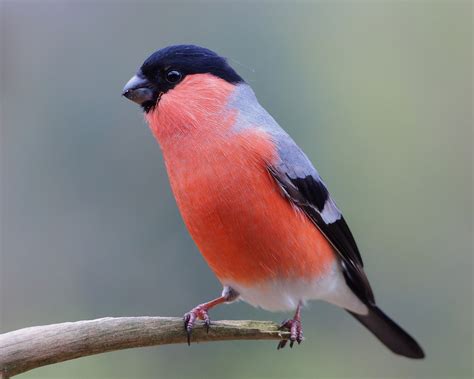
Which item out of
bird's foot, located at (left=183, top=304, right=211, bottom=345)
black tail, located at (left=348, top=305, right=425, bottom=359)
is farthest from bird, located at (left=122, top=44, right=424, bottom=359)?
black tail, located at (left=348, top=305, right=425, bottom=359)

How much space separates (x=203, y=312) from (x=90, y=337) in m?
0.40

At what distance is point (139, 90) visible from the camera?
183 cm

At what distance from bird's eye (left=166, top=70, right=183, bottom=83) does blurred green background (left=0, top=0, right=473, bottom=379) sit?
0.44 m

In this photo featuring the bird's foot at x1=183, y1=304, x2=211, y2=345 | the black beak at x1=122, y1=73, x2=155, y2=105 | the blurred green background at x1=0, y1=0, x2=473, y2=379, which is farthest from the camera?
the blurred green background at x1=0, y1=0, x2=473, y2=379

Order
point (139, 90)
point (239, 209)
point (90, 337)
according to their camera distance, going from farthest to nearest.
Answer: point (139, 90)
point (239, 209)
point (90, 337)

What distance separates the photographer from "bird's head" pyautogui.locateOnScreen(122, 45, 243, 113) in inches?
72.1

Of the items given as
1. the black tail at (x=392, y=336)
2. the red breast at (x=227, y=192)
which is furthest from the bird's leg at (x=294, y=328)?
the black tail at (x=392, y=336)

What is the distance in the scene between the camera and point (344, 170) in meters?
2.72

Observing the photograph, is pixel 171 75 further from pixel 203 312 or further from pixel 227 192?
pixel 203 312

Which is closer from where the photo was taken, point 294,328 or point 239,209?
point 239,209

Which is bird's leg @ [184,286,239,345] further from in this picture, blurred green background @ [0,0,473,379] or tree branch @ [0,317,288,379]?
blurred green background @ [0,0,473,379]

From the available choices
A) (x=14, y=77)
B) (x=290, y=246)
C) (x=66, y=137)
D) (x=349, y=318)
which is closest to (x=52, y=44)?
(x=14, y=77)

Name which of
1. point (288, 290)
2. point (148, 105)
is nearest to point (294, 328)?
point (288, 290)

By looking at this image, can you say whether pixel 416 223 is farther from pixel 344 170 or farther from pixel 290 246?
pixel 290 246
